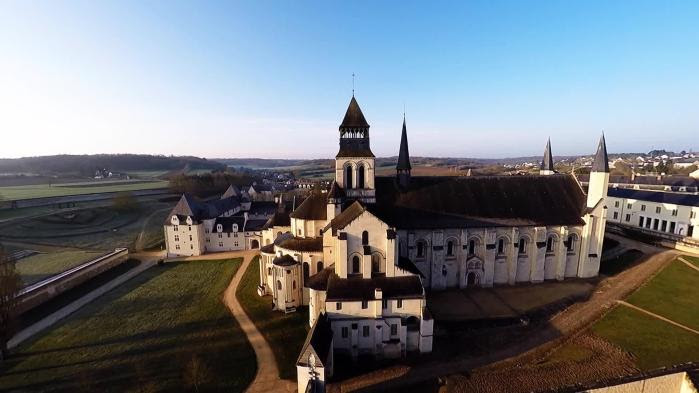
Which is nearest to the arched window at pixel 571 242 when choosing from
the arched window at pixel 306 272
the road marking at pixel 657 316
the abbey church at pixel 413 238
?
the abbey church at pixel 413 238

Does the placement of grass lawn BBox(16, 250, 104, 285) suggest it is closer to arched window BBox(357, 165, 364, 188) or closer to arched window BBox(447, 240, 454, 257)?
arched window BBox(357, 165, 364, 188)

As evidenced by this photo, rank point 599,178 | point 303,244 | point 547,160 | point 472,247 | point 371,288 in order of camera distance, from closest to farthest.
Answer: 1. point 371,288
2. point 303,244
3. point 472,247
4. point 599,178
5. point 547,160

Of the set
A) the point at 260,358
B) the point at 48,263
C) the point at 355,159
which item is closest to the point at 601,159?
the point at 355,159

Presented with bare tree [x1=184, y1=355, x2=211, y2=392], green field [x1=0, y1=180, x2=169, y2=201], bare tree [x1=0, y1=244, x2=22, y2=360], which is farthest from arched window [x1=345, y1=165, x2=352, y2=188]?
green field [x1=0, y1=180, x2=169, y2=201]

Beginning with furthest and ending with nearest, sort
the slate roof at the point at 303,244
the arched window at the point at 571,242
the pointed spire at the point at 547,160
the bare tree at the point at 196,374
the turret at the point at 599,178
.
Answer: the pointed spire at the point at 547,160, the arched window at the point at 571,242, the turret at the point at 599,178, the slate roof at the point at 303,244, the bare tree at the point at 196,374

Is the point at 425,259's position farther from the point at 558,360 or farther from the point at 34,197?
the point at 34,197

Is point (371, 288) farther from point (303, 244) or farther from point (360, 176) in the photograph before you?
point (360, 176)

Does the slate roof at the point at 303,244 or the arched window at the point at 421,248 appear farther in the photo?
the arched window at the point at 421,248

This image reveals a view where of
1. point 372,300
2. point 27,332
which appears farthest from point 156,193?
point 372,300

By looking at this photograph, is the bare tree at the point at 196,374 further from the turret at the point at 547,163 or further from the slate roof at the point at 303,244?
the turret at the point at 547,163
